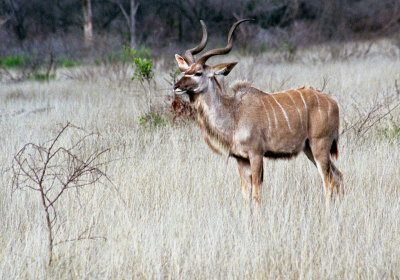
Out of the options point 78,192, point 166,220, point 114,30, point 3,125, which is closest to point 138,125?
point 3,125

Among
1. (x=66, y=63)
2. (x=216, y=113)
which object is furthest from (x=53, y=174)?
(x=66, y=63)

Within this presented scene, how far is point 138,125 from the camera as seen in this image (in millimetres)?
7387

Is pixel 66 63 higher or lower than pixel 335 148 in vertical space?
lower

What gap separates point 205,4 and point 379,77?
652 inches

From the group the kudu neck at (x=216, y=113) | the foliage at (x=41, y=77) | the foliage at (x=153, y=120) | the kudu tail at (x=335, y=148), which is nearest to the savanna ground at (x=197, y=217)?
the foliage at (x=153, y=120)

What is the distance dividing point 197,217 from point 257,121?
929 millimetres

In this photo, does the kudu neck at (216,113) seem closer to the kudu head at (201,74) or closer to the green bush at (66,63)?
the kudu head at (201,74)

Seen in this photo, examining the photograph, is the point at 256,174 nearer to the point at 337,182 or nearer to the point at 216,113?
the point at 216,113

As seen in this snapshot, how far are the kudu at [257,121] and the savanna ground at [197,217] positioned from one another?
1.05 ft

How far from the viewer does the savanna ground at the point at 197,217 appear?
11.0 ft

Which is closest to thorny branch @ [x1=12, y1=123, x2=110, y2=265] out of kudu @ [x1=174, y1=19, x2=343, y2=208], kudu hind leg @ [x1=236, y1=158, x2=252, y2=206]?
kudu @ [x1=174, y1=19, x2=343, y2=208]

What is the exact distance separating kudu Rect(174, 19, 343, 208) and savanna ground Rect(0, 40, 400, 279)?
0.32 meters

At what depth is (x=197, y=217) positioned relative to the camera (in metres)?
4.24

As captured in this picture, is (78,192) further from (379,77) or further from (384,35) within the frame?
(384,35)
